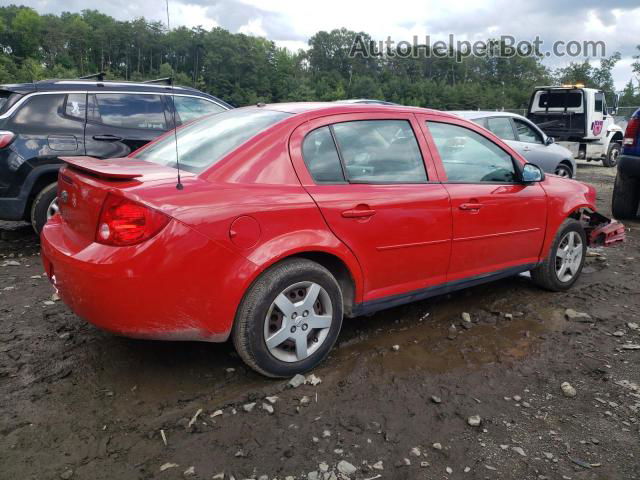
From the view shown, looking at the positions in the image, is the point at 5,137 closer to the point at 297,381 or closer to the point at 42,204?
the point at 42,204

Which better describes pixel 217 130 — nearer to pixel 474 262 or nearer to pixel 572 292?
pixel 474 262

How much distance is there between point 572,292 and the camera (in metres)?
4.64

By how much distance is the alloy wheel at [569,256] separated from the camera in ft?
14.9

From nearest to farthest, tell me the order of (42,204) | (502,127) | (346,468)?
(346,468) → (42,204) → (502,127)

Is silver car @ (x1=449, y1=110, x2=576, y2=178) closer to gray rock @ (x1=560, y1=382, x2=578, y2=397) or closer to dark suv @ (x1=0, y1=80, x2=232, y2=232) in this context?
dark suv @ (x1=0, y1=80, x2=232, y2=232)

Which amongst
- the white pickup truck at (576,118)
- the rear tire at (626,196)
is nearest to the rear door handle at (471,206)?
the rear tire at (626,196)

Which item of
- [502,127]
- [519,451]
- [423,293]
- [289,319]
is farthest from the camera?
[502,127]

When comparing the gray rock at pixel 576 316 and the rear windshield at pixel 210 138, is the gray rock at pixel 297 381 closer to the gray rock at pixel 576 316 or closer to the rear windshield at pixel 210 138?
the rear windshield at pixel 210 138

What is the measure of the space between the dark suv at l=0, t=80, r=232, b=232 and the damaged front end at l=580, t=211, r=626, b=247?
13.7 ft

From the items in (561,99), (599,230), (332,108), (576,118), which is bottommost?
(599,230)

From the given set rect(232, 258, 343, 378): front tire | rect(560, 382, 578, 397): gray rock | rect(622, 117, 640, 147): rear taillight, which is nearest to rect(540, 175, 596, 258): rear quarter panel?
rect(560, 382, 578, 397): gray rock

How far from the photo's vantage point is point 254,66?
8331cm

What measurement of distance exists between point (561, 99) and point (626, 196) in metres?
8.52

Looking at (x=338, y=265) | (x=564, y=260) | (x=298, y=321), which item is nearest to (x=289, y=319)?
(x=298, y=321)
